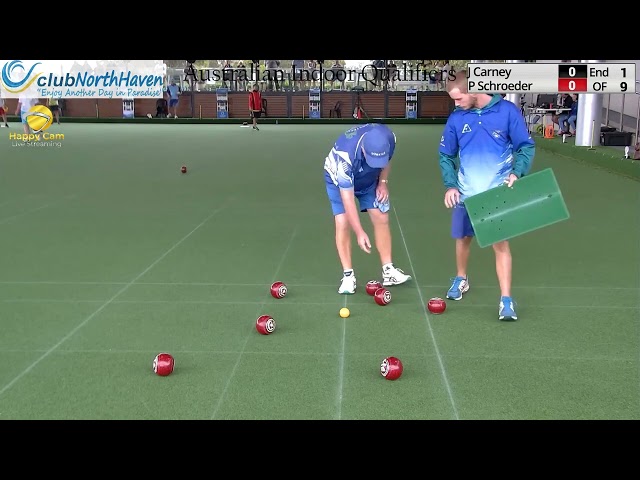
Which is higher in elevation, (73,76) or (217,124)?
(73,76)

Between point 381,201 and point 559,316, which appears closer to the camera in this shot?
point 559,316

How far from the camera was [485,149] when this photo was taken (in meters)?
4.95

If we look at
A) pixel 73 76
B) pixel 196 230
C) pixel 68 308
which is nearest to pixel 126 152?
pixel 196 230

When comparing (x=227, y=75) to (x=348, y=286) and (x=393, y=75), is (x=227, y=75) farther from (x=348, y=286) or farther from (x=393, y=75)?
(x=348, y=286)

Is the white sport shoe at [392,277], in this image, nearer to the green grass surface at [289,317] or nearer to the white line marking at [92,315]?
the green grass surface at [289,317]

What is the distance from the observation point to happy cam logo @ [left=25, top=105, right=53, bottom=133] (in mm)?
25328

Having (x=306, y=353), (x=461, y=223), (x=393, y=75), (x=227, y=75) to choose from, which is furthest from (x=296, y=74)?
(x=306, y=353)

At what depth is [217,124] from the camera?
3306cm

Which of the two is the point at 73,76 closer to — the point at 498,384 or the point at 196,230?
the point at 196,230

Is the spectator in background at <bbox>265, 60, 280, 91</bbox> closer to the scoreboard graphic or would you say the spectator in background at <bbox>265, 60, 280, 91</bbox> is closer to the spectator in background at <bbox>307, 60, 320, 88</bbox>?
the spectator in background at <bbox>307, 60, 320, 88</bbox>

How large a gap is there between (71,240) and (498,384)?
18.8 ft

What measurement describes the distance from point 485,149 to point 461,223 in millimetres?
691

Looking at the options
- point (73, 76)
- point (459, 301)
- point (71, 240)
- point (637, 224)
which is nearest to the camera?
point (459, 301)

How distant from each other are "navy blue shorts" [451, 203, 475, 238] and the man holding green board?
2 cm
